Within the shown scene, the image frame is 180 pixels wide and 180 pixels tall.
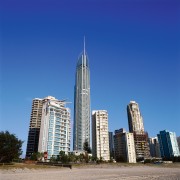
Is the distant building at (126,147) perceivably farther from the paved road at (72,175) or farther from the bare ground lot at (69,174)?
the paved road at (72,175)

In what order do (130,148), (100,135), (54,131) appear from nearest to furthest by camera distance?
(54,131)
(100,135)
(130,148)

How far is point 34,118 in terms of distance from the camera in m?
179

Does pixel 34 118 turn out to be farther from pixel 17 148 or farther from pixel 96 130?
pixel 17 148

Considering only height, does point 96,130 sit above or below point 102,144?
above

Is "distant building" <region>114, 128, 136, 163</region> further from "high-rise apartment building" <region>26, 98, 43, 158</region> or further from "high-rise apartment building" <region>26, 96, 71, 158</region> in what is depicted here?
"high-rise apartment building" <region>26, 98, 43, 158</region>

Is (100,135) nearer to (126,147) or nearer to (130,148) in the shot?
(126,147)

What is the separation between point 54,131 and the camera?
129 metres

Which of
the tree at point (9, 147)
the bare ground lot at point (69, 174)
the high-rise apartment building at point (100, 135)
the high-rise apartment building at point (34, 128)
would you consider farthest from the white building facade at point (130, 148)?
the bare ground lot at point (69, 174)

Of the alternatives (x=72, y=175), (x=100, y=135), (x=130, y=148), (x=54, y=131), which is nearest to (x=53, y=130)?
(x=54, y=131)

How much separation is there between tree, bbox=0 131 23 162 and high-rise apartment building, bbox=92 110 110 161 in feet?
351

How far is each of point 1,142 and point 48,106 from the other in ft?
230

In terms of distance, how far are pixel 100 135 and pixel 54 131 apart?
193 ft

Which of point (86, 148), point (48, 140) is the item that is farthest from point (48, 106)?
point (86, 148)

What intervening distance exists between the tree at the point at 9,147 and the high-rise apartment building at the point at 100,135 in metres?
107
